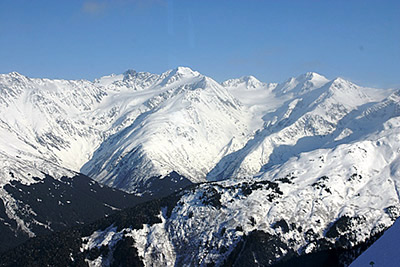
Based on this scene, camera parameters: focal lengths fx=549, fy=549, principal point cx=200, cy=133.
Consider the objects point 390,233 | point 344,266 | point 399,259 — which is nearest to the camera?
point 399,259

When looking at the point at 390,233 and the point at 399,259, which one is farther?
the point at 390,233

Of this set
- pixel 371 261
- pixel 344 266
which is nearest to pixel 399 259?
pixel 371 261

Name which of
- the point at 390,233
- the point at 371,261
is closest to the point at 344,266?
the point at 390,233

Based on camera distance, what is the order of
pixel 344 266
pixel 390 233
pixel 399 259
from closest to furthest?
pixel 399 259, pixel 390 233, pixel 344 266

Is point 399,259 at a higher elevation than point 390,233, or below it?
below

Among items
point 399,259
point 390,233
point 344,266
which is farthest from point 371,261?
point 344,266

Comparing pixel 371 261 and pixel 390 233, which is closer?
pixel 371 261

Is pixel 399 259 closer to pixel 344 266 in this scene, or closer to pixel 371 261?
pixel 371 261

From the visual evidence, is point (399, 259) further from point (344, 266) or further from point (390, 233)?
point (344, 266)
